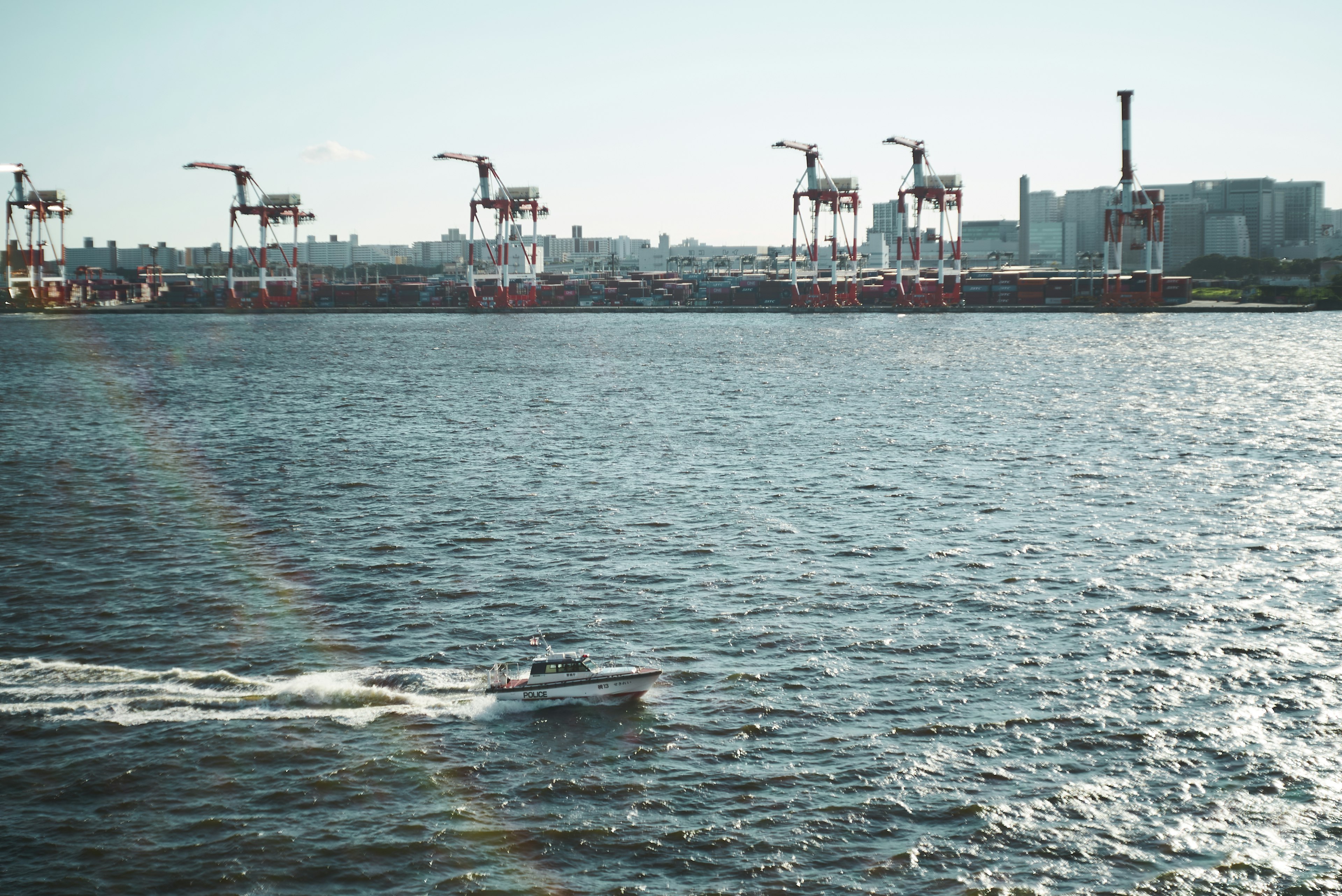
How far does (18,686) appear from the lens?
26391 mm

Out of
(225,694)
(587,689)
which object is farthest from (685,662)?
(225,694)

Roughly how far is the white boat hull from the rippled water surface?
0.40 metres

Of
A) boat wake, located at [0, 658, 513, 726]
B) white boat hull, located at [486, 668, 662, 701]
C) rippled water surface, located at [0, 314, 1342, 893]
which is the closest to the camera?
rippled water surface, located at [0, 314, 1342, 893]

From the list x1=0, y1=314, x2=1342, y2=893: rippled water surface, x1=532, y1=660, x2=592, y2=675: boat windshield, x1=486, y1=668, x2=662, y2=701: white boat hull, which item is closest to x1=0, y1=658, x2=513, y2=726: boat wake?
x1=0, y1=314, x2=1342, y2=893: rippled water surface

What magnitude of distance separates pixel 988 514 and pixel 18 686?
3313 cm

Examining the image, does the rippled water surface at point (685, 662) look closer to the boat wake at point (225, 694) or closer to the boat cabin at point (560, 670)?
the boat wake at point (225, 694)

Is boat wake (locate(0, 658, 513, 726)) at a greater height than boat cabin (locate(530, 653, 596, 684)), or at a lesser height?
lesser

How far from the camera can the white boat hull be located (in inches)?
1000

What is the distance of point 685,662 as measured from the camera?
28.0m

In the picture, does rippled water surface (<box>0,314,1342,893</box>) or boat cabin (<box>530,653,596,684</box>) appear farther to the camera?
boat cabin (<box>530,653,596,684</box>)

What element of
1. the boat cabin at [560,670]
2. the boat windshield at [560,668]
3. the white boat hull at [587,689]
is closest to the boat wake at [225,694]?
the white boat hull at [587,689]

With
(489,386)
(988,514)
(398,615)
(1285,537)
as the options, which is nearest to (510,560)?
(398,615)

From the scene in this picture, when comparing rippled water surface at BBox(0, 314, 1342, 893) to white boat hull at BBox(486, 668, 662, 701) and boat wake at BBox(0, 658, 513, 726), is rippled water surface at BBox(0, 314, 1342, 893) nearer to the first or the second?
boat wake at BBox(0, 658, 513, 726)

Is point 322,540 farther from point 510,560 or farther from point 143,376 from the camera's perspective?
point 143,376
